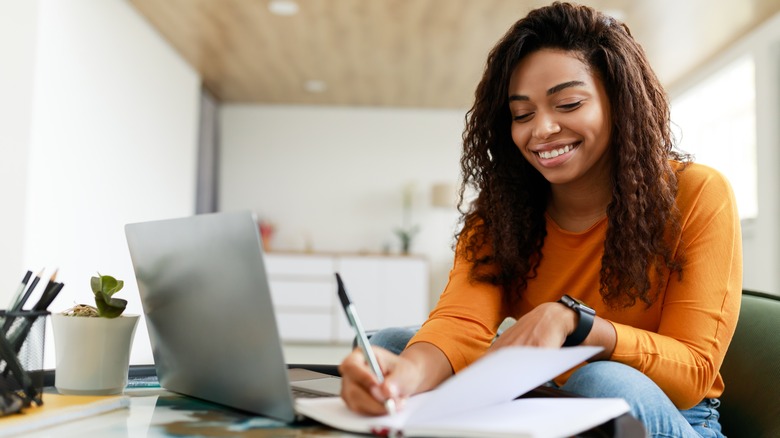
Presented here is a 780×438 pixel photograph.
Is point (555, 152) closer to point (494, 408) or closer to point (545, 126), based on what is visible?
point (545, 126)

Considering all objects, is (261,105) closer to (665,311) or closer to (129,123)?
(129,123)

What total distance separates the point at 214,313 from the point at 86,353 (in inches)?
8.9

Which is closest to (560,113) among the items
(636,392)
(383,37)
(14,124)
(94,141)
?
(636,392)

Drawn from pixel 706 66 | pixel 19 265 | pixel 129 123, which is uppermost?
pixel 706 66

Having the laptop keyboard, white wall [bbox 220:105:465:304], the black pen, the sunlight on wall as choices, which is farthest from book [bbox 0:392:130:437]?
white wall [bbox 220:105:465:304]

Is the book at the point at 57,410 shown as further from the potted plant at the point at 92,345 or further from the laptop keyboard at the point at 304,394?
the laptop keyboard at the point at 304,394

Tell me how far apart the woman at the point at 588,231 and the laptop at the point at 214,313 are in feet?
0.61

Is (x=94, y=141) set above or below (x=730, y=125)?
below

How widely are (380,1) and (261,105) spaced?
10.5 ft

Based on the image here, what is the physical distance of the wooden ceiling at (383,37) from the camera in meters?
4.23

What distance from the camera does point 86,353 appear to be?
2.79 ft

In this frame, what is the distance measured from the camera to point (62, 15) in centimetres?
334

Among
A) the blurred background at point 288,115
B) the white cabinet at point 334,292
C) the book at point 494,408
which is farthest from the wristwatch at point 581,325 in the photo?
the white cabinet at point 334,292

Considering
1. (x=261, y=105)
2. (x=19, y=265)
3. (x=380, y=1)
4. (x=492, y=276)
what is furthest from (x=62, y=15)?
(x=261, y=105)
